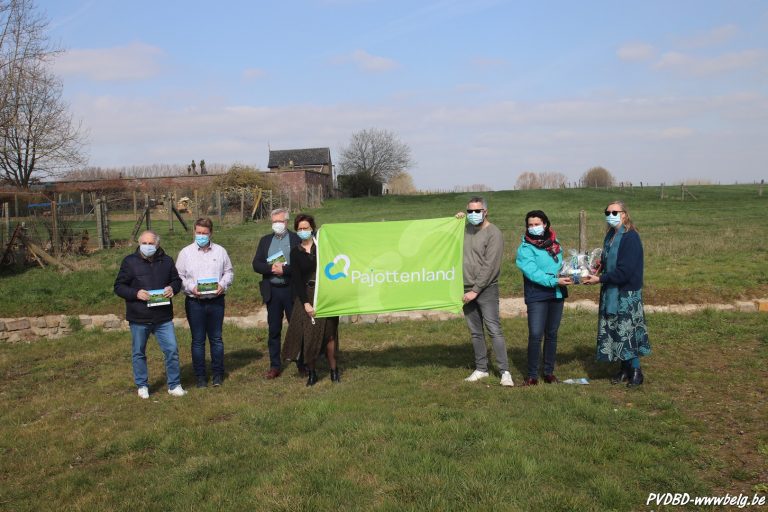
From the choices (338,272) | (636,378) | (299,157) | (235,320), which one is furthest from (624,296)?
(299,157)

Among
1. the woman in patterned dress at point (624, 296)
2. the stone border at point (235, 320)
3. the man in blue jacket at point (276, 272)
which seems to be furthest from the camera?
the stone border at point (235, 320)

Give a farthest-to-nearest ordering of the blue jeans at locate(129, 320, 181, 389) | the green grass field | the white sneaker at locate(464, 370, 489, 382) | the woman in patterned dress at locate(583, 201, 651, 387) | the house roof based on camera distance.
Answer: the house roof → the green grass field → the blue jeans at locate(129, 320, 181, 389) → the white sneaker at locate(464, 370, 489, 382) → the woman in patterned dress at locate(583, 201, 651, 387)

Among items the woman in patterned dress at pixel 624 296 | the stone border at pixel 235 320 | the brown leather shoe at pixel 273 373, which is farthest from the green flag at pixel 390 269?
the stone border at pixel 235 320

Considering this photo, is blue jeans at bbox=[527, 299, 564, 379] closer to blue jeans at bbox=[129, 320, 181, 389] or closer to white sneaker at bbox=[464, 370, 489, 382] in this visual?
white sneaker at bbox=[464, 370, 489, 382]

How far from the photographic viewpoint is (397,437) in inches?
215

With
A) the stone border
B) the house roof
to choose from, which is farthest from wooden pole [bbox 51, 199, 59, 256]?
the house roof

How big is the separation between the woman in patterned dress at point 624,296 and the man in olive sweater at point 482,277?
110 centimetres

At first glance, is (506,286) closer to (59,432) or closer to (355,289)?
(355,289)

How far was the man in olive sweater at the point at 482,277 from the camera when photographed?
7.16 metres

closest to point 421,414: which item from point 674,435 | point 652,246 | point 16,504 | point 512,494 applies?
point 512,494

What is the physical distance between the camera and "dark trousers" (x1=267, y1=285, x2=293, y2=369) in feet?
27.3

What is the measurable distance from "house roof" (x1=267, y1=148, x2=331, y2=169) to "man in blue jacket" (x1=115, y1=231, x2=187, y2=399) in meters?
74.5

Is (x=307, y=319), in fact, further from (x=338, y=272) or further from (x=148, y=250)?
(x=148, y=250)

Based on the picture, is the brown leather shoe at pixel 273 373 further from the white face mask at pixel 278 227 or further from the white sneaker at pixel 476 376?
the white sneaker at pixel 476 376
